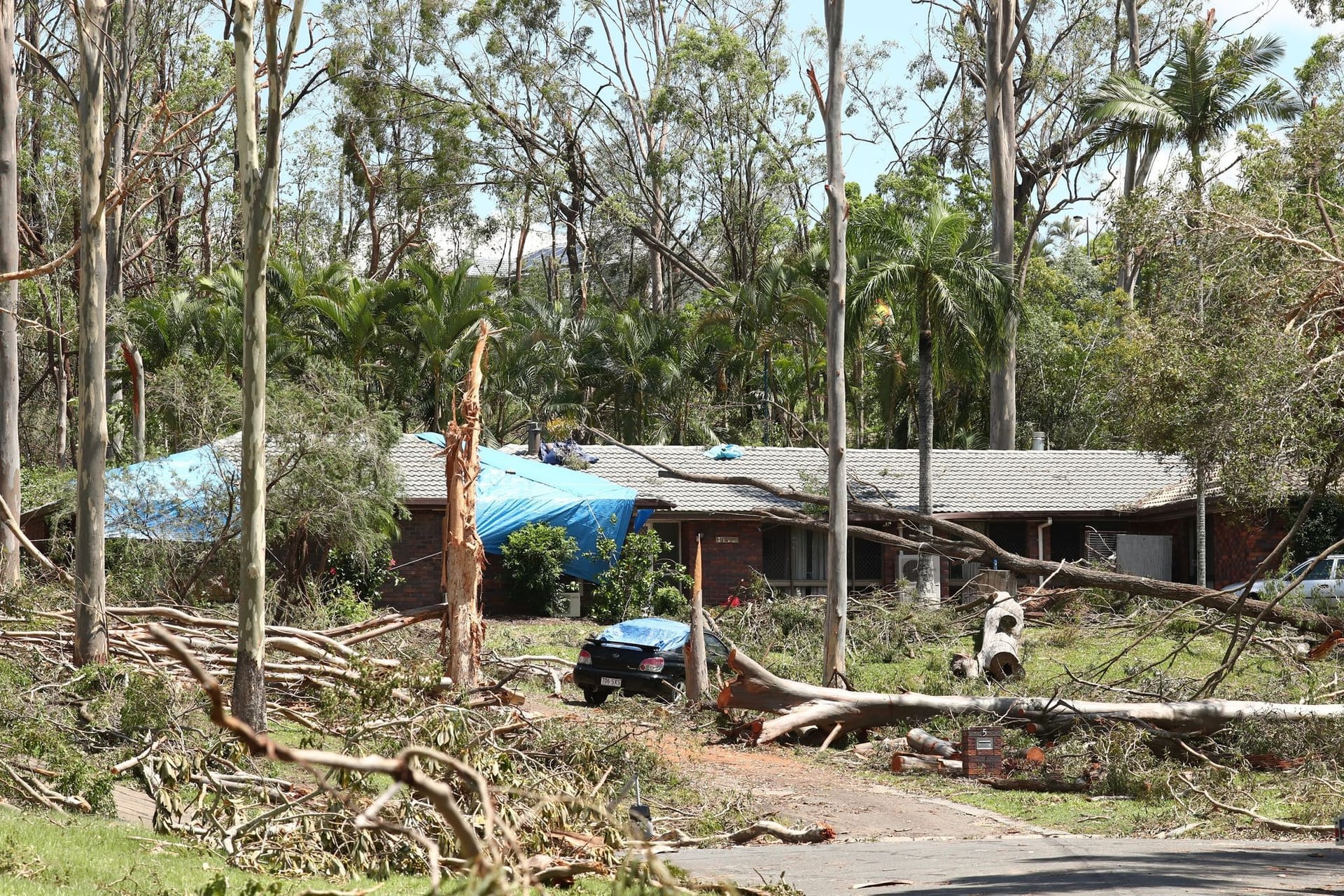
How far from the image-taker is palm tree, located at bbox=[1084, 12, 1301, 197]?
31.7 meters

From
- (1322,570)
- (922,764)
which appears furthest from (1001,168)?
(922,764)

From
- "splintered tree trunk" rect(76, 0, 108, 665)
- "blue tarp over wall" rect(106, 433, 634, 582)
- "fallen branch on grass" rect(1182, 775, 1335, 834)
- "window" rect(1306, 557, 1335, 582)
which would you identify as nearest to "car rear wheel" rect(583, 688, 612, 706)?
"splintered tree trunk" rect(76, 0, 108, 665)

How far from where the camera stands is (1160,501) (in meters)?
31.3

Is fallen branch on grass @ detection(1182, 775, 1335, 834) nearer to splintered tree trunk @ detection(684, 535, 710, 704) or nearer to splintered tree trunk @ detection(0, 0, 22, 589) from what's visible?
splintered tree trunk @ detection(684, 535, 710, 704)

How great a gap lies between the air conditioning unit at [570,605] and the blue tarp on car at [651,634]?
978cm

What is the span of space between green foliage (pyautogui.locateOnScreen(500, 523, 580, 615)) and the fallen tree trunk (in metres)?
12.6

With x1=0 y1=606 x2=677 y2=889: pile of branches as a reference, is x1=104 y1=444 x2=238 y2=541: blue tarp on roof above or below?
above

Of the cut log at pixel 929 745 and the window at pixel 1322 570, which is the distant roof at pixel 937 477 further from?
the cut log at pixel 929 745

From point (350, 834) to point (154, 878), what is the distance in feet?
4.57

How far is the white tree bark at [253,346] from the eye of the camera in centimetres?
1059

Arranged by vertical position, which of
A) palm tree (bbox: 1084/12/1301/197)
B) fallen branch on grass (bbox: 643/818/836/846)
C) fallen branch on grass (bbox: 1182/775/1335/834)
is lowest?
fallen branch on grass (bbox: 643/818/836/846)

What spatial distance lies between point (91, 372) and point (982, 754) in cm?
918

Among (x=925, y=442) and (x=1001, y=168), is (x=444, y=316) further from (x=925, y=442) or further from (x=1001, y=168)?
Answer: (x=1001, y=168)

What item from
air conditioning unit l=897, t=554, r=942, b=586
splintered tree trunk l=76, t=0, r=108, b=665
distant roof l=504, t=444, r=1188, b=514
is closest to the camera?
splintered tree trunk l=76, t=0, r=108, b=665
